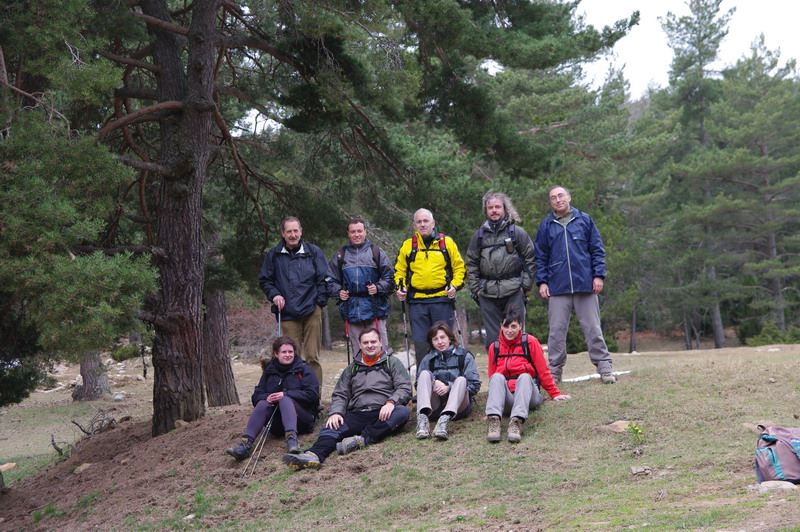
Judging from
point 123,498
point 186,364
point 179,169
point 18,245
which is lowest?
point 123,498

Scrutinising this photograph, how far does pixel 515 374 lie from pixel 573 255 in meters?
1.43

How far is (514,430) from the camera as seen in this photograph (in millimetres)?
6219

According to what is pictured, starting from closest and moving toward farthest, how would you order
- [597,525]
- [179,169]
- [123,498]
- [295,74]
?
[597,525], [123,498], [179,169], [295,74]

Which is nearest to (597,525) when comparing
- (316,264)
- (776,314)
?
(316,264)

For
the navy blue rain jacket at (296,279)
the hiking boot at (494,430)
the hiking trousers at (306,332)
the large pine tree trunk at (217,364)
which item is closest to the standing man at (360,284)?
the navy blue rain jacket at (296,279)

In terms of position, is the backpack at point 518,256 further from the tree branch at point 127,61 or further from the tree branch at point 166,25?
the tree branch at point 127,61

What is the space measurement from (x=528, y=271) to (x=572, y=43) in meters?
3.12

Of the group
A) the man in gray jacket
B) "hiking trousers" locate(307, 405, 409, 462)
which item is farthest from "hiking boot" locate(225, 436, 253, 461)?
"hiking trousers" locate(307, 405, 409, 462)

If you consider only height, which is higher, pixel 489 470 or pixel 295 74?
pixel 295 74

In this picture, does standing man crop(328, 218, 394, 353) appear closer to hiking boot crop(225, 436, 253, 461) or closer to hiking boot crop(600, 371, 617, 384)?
hiking boot crop(225, 436, 253, 461)

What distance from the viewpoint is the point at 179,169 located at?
814 cm

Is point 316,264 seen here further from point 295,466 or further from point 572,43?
point 572,43

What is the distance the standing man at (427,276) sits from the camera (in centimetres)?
730

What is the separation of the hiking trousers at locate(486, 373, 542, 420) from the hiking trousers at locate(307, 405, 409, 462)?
88cm
